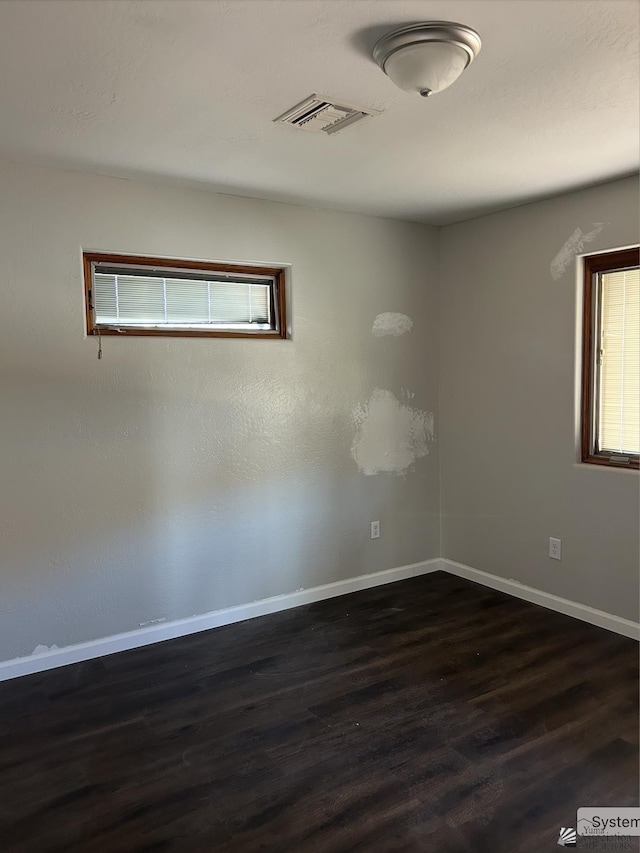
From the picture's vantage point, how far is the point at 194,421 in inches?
129

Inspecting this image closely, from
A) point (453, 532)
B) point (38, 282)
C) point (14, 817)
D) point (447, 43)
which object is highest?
point (447, 43)

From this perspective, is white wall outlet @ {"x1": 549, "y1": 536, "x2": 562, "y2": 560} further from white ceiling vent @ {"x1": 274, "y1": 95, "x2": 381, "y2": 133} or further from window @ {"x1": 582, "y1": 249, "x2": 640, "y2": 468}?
white ceiling vent @ {"x1": 274, "y1": 95, "x2": 381, "y2": 133}

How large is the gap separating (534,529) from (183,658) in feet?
6.75

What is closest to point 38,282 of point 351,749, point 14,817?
point 14,817

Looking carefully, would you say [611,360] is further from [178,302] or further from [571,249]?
[178,302]

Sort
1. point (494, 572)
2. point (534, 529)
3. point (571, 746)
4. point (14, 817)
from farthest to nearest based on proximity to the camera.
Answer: point (494, 572) → point (534, 529) → point (571, 746) → point (14, 817)

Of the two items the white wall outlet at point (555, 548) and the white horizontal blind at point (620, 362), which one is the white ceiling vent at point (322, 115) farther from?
the white wall outlet at point (555, 548)

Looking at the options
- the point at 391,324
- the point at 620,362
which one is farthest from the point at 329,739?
the point at 391,324

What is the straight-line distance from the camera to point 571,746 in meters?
2.28

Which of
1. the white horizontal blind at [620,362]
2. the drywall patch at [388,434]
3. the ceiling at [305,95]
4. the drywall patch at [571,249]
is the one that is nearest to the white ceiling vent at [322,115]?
the ceiling at [305,95]

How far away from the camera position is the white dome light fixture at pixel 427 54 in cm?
169

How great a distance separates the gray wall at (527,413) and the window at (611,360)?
0.07 metres

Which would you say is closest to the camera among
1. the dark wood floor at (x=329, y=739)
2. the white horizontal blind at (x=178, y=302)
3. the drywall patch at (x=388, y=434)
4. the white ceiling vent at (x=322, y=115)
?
the dark wood floor at (x=329, y=739)

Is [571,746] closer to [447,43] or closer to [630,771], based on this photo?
[630,771]
